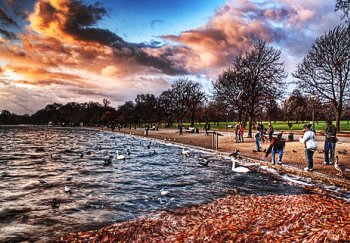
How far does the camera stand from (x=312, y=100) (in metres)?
38.7

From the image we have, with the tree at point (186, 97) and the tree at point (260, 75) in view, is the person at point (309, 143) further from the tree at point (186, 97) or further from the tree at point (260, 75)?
the tree at point (186, 97)

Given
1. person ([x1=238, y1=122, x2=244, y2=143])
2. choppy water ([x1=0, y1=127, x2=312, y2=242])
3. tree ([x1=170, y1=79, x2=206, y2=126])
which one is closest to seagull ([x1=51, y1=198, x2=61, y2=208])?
choppy water ([x1=0, y1=127, x2=312, y2=242])

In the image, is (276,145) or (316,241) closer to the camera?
(316,241)

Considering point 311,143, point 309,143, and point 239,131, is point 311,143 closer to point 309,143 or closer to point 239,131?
point 309,143

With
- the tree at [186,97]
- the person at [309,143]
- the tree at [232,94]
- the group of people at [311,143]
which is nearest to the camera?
the person at [309,143]

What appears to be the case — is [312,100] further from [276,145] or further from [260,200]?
[260,200]

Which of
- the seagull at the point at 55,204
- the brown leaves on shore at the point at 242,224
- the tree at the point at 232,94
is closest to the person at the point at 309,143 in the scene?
the brown leaves on shore at the point at 242,224

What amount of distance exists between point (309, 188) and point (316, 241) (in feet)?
19.8

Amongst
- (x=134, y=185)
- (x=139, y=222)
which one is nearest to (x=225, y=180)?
(x=134, y=185)

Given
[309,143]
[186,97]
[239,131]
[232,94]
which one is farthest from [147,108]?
[309,143]

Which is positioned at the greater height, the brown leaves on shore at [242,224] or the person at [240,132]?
the person at [240,132]

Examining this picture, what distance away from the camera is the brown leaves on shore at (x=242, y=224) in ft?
21.0

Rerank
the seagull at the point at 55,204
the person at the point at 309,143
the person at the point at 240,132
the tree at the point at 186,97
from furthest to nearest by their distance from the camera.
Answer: the tree at the point at 186,97
the person at the point at 240,132
the person at the point at 309,143
the seagull at the point at 55,204

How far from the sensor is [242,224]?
Answer: 7211 millimetres
